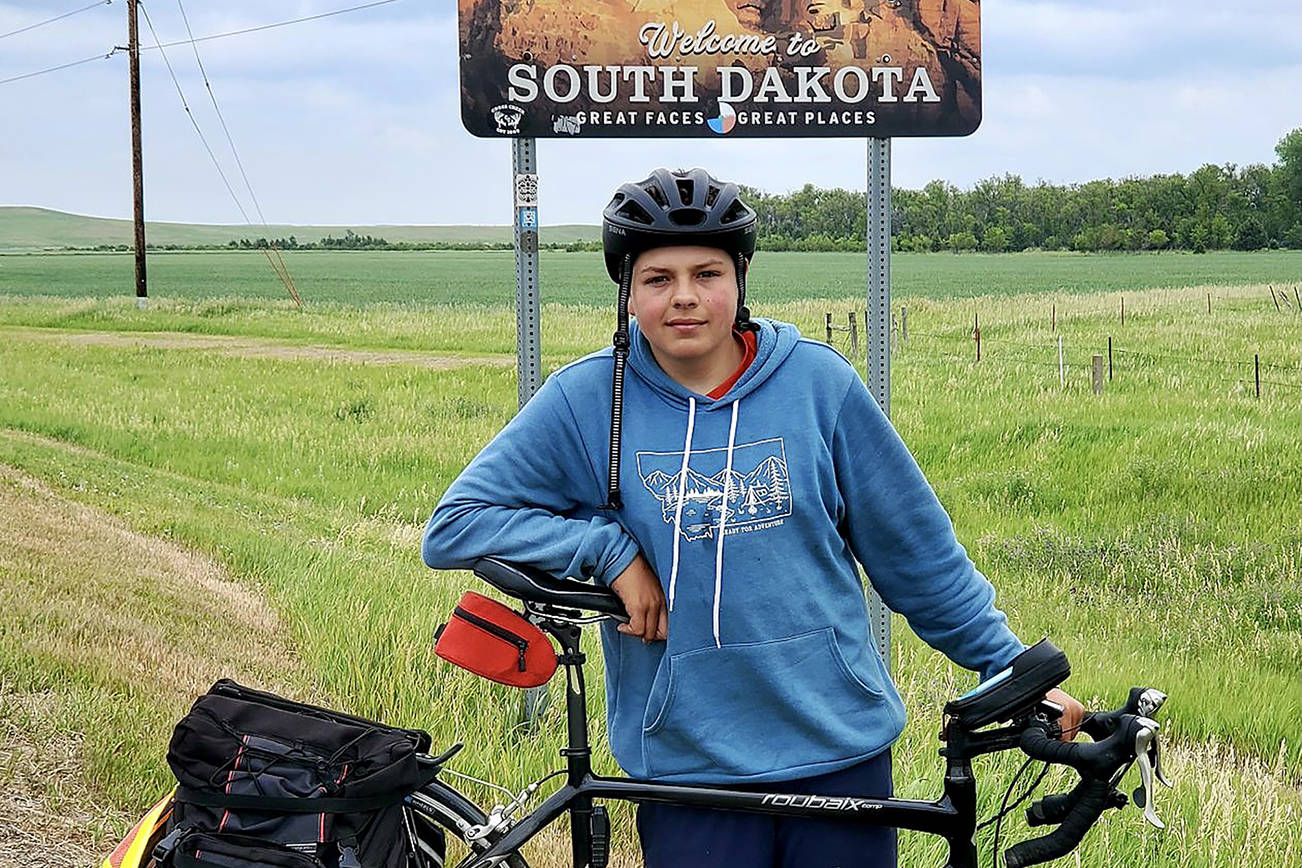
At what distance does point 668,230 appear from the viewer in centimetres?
221

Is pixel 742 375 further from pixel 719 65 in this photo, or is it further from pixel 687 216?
pixel 719 65

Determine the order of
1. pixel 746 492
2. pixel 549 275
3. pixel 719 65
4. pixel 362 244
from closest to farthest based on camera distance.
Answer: pixel 746 492 → pixel 719 65 → pixel 549 275 → pixel 362 244

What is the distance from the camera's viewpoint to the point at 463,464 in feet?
34.1

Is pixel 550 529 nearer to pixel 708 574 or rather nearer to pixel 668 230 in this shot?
pixel 708 574

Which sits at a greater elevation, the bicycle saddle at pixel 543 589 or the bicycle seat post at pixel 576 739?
the bicycle saddle at pixel 543 589

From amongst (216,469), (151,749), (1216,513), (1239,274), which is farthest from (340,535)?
(1239,274)

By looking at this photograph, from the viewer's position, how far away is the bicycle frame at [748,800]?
7.34ft

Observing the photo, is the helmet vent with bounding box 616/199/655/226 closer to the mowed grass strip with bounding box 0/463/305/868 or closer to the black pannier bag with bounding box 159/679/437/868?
the black pannier bag with bounding box 159/679/437/868

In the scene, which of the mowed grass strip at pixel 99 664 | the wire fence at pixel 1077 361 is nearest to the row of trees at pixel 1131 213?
the wire fence at pixel 1077 361

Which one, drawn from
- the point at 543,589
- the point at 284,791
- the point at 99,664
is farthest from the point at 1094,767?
the point at 99,664

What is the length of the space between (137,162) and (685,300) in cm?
1954

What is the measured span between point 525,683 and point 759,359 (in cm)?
63

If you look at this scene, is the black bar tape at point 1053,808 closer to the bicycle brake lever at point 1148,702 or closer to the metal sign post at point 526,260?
the bicycle brake lever at point 1148,702

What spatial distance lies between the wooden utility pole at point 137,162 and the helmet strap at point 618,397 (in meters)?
16.3
